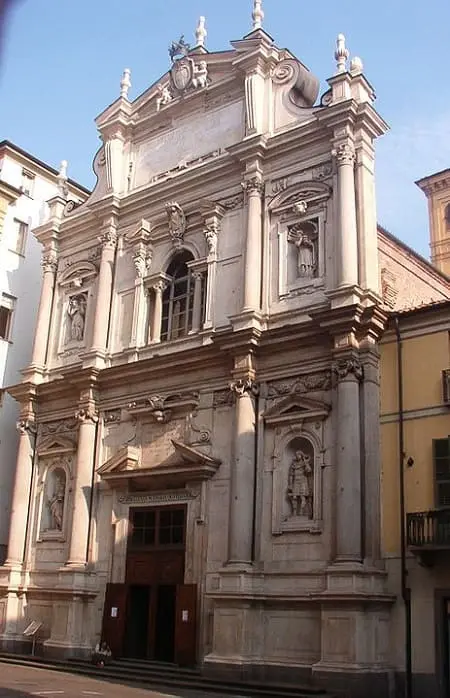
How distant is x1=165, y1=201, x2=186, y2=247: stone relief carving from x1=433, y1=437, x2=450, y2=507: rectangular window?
10.7 metres

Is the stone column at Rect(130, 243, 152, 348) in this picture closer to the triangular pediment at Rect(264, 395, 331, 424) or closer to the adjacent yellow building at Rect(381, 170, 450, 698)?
the triangular pediment at Rect(264, 395, 331, 424)

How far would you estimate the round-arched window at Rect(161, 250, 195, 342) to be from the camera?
75.7ft

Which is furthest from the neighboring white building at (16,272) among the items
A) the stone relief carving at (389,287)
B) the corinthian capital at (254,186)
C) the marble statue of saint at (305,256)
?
the stone relief carving at (389,287)

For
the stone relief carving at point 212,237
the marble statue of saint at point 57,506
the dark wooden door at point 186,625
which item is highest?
the stone relief carving at point 212,237

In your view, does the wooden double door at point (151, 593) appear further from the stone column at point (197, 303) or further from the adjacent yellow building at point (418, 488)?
the adjacent yellow building at point (418, 488)

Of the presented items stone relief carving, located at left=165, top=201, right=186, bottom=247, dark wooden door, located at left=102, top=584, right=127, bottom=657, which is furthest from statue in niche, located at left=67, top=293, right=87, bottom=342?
dark wooden door, located at left=102, top=584, right=127, bottom=657

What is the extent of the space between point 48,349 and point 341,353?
1205 cm

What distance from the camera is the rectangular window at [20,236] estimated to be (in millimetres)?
30219

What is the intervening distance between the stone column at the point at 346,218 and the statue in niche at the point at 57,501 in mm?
11320

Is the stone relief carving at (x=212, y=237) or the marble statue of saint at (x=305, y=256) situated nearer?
the marble statue of saint at (x=305, y=256)

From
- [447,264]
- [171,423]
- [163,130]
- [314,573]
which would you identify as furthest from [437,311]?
[447,264]

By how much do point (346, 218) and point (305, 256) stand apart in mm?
1661

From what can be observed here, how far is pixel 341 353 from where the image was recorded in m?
18.2

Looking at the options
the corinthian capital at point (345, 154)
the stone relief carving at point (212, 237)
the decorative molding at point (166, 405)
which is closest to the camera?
the corinthian capital at point (345, 154)
